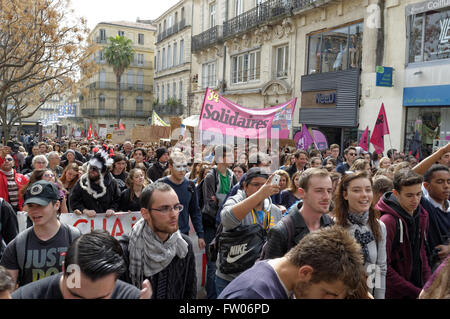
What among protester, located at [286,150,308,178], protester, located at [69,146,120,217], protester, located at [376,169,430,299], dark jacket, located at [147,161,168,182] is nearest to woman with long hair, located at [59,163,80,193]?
protester, located at [69,146,120,217]

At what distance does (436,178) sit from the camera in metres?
4.06

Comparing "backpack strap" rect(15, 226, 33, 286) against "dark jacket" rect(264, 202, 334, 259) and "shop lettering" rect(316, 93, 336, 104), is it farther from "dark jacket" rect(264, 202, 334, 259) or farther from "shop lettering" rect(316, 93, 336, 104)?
"shop lettering" rect(316, 93, 336, 104)

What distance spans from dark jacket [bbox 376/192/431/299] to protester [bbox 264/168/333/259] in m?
0.65

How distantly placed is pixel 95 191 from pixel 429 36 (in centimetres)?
1254

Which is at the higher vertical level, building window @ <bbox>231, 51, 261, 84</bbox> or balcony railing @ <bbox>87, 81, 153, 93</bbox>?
balcony railing @ <bbox>87, 81, 153, 93</bbox>

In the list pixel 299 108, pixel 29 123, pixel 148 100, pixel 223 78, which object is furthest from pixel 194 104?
pixel 148 100

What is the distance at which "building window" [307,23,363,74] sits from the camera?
16.0 m

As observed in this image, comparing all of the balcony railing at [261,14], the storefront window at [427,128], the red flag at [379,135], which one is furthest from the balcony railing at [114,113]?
the red flag at [379,135]

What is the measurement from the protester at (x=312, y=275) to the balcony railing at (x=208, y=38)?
25.2 m

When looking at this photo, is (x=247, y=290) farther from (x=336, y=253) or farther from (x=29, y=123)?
(x=29, y=123)

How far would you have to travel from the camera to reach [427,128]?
43.5ft

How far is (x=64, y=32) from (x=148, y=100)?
1828 inches

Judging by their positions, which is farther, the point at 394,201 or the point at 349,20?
the point at 349,20
